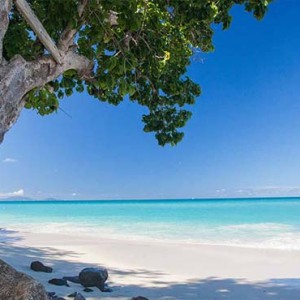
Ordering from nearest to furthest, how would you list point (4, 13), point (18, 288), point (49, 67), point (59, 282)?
point (18, 288), point (4, 13), point (49, 67), point (59, 282)

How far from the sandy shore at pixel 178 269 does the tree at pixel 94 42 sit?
3317mm

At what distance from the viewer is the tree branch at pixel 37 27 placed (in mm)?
4105

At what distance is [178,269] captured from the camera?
32.2ft

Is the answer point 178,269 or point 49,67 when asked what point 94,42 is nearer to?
point 49,67

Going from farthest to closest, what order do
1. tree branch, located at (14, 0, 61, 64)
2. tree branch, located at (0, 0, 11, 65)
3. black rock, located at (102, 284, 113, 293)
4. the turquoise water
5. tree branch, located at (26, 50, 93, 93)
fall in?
the turquoise water < black rock, located at (102, 284, 113, 293) < tree branch, located at (26, 50, 93, 93) < tree branch, located at (14, 0, 61, 64) < tree branch, located at (0, 0, 11, 65)

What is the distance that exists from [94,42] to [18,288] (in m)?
2.92

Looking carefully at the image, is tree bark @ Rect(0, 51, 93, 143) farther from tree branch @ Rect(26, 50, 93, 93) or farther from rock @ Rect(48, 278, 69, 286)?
rock @ Rect(48, 278, 69, 286)

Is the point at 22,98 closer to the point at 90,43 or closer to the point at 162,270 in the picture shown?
the point at 90,43

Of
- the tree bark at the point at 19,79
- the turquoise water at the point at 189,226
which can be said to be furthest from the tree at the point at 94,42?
the turquoise water at the point at 189,226

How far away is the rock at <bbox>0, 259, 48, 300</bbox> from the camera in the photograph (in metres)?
3.69

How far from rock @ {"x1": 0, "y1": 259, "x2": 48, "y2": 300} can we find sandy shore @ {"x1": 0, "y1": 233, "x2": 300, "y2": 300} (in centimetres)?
268

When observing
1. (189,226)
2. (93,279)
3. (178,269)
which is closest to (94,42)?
(93,279)

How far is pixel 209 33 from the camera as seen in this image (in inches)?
240

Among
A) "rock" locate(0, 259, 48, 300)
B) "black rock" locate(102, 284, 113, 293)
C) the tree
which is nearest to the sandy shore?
"black rock" locate(102, 284, 113, 293)
